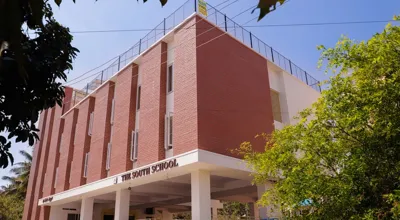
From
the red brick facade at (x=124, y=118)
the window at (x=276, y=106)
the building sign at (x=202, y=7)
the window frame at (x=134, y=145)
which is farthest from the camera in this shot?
the window at (x=276, y=106)

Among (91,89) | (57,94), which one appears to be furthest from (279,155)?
(91,89)

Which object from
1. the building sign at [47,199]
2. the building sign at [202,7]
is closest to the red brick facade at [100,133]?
the building sign at [47,199]

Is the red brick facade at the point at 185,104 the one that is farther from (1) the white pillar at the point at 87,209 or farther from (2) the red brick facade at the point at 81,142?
(1) the white pillar at the point at 87,209

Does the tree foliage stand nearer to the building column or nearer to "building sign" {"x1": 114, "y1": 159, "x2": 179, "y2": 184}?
the building column

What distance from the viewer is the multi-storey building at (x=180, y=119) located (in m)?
11.9

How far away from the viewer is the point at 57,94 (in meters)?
4.15

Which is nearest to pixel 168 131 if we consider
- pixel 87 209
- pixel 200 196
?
pixel 200 196

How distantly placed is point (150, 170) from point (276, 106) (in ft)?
24.3

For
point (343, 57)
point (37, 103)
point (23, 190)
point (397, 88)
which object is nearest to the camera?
point (37, 103)

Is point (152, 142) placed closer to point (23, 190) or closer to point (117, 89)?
point (117, 89)

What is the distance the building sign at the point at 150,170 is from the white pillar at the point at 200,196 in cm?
86

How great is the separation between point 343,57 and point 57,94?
5.59 meters

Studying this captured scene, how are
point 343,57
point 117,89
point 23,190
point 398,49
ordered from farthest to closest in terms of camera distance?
1. point 23,190
2. point 117,89
3. point 343,57
4. point 398,49

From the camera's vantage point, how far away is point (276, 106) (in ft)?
55.2
